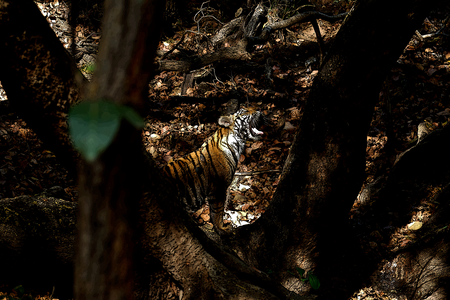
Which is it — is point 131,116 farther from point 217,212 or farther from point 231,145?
point 231,145

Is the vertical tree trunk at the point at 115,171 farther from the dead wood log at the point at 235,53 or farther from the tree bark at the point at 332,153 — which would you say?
the dead wood log at the point at 235,53

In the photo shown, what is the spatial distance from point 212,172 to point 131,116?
13.6ft

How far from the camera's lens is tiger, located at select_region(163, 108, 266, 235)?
452cm

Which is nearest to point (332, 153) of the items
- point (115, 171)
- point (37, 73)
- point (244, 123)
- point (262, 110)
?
point (37, 73)

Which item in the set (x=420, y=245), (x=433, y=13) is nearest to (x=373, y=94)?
(x=420, y=245)

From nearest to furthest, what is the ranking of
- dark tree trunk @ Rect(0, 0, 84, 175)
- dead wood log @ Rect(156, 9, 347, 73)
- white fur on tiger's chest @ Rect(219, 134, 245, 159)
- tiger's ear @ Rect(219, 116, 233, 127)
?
dark tree trunk @ Rect(0, 0, 84, 175) → white fur on tiger's chest @ Rect(219, 134, 245, 159) → tiger's ear @ Rect(219, 116, 233, 127) → dead wood log @ Rect(156, 9, 347, 73)

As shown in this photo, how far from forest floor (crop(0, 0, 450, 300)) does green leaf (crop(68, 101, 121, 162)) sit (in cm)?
375

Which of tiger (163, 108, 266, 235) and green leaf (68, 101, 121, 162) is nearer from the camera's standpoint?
green leaf (68, 101, 121, 162)

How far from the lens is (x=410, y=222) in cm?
368

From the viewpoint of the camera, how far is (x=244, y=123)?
5129mm

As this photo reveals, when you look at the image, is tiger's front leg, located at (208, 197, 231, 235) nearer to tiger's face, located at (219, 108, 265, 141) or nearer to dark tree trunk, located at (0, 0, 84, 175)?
tiger's face, located at (219, 108, 265, 141)

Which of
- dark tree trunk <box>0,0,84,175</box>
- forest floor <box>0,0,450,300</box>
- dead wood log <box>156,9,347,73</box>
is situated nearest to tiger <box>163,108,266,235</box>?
forest floor <box>0,0,450,300</box>

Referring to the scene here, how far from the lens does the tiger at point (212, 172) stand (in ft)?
14.8

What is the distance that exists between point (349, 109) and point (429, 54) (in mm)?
5912
